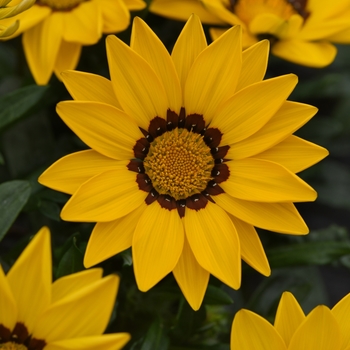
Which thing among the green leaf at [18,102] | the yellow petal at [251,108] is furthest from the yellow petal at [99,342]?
the green leaf at [18,102]

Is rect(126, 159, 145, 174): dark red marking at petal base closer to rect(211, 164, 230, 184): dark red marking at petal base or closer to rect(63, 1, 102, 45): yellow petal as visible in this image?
rect(211, 164, 230, 184): dark red marking at petal base

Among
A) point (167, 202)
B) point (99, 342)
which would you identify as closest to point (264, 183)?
point (167, 202)

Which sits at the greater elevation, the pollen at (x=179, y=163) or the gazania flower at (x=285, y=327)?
the pollen at (x=179, y=163)

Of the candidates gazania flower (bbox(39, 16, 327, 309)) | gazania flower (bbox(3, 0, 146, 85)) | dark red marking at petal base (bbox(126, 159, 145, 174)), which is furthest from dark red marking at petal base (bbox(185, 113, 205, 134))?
gazania flower (bbox(3, 0, 146, 85))

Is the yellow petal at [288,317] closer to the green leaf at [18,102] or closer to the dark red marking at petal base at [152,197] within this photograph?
the dark red marking at petal base at [152,197]

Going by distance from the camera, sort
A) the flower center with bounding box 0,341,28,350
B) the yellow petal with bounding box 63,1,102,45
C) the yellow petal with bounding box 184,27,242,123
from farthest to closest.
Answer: the yellow petal with bounding box 63,1,102,45 < the yellow petal with bounding box 184,27,242,123 < the flower center with bounding box 0,341,28,350

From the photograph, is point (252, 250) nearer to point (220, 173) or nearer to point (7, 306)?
point (220, 173)
